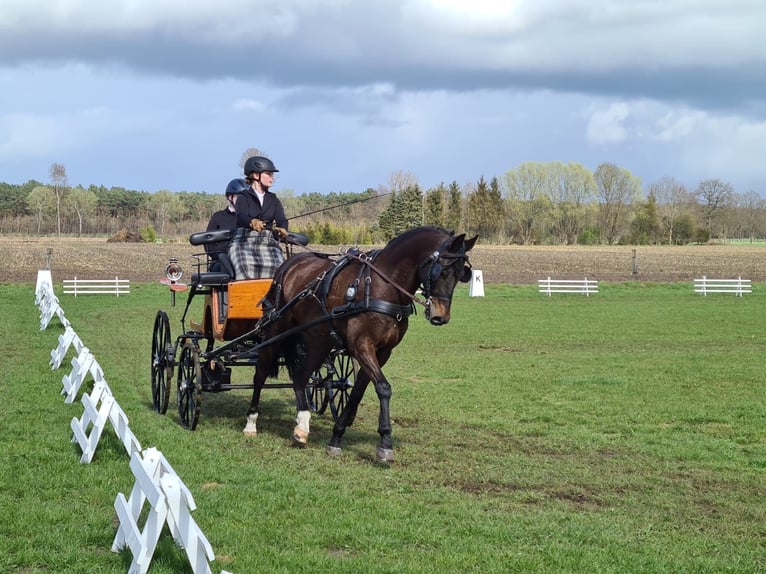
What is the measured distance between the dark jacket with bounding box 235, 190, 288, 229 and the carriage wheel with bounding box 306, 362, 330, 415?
1926 millimetres

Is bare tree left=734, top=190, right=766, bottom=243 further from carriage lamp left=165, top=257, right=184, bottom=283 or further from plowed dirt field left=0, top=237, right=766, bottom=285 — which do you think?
carriage lamp left=165, top=257, right=184, bottom=283

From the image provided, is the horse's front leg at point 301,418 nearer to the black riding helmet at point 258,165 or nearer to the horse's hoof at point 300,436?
the horse's hoof at point 300,436

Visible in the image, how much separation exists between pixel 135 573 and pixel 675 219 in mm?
120004

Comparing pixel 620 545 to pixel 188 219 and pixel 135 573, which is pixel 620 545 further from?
pixel 188 219

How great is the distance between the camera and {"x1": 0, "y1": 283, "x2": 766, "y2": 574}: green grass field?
18.6ft

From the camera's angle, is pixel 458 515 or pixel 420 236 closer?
pixel 458 515

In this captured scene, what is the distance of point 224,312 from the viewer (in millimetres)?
10562

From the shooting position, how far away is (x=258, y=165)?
34.4ft

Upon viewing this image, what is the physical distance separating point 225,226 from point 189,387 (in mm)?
2134

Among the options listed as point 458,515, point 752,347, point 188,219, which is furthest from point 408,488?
point 188,219

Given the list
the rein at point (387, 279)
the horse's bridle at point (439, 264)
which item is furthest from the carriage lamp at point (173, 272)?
the horse's bridle at point (439, 264)

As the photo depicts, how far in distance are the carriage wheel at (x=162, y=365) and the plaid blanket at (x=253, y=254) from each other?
1.35m

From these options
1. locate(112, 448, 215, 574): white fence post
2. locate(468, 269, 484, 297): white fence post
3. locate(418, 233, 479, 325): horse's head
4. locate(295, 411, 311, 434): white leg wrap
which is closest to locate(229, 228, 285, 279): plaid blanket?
locate(295, 411, 311, 434): white leg wrap

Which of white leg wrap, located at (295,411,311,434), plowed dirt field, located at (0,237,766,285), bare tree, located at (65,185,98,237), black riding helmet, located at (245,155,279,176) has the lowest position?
white leg wrap, located at (295,411,311,434)
